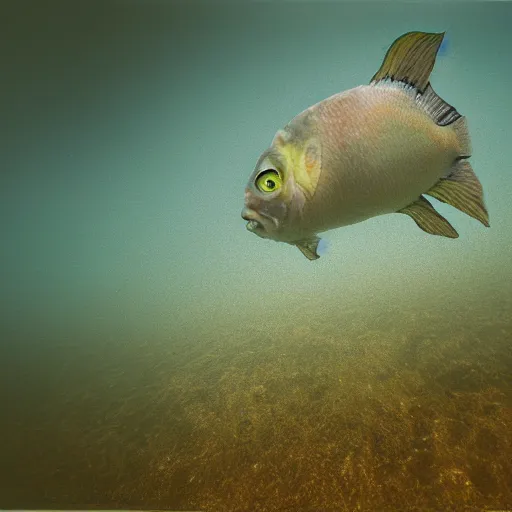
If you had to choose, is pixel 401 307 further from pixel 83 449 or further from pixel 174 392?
pixel 83 449

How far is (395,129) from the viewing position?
0.68 metres

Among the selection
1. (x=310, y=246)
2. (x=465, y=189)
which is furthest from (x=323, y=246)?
(x=465, y=189)

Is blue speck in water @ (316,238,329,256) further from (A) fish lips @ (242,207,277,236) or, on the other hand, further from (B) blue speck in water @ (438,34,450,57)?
(B) blue speck in water @ (438,34,450,57)

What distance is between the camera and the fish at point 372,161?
1.96 feet

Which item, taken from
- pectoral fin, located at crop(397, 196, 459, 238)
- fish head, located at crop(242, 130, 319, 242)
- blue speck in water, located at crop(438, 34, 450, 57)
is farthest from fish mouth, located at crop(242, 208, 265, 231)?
blue speck in water, located at crop(438, 34, 450, 57)

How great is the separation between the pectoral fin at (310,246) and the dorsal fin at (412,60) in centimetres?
39

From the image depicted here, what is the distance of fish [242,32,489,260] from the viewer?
596 mm

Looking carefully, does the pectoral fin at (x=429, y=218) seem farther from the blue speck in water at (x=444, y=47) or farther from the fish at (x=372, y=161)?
the blue speck in water at (x=444, y=47)

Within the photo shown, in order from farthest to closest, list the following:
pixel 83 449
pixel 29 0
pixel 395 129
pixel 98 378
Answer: pixel 29 0 < pixel 98 378 < pixel 83 449 < pixel 395 129

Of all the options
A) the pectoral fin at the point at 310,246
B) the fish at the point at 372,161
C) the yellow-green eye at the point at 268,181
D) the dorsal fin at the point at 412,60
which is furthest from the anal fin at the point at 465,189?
the yellow-green eye at the point at 268,181

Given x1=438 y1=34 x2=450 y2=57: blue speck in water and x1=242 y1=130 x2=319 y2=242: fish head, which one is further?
x1=438 y1=34 x2=450 y2=57: blue speck in water

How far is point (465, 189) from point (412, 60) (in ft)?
1.07

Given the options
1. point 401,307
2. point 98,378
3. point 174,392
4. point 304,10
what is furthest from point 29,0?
point 401,307

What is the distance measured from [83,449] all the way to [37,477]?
1.07ft
